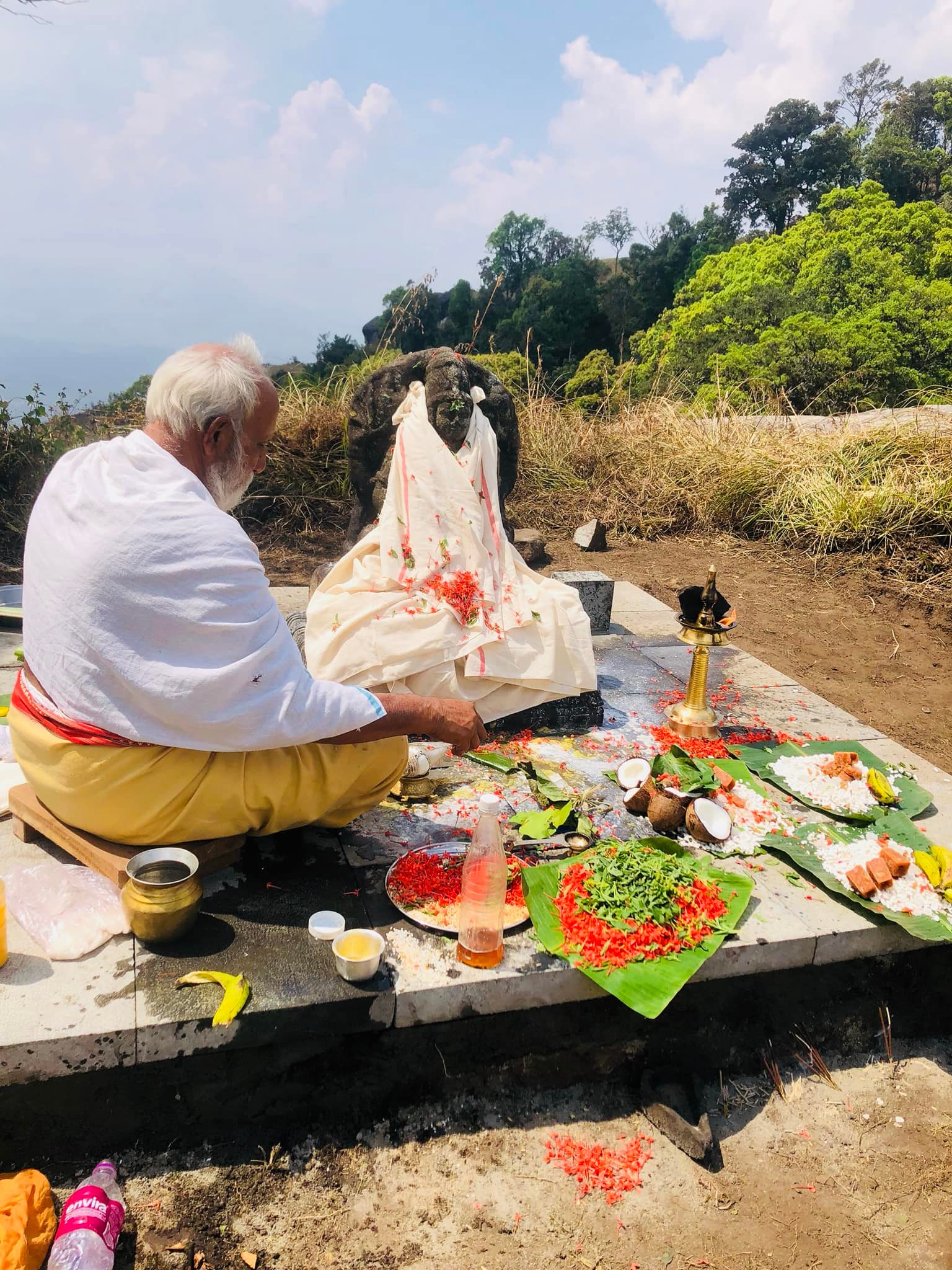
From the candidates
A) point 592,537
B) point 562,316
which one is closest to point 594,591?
point 592,537

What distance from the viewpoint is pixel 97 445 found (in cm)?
243

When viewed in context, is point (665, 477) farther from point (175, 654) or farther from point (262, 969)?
point (262, 969)

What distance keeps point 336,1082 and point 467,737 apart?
3.48 ft

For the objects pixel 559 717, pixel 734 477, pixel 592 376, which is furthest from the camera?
pixel 592 376

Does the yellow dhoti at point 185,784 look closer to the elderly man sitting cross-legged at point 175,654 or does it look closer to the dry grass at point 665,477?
the elderly man sitting cross-legged at point 175,654

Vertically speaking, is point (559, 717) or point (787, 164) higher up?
point (787, 164)

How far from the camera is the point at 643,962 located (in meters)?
2.38

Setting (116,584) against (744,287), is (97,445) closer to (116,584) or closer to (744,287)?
(116,584)

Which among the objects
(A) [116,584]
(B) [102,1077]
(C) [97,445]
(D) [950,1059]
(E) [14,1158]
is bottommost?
(D) [950,1059]

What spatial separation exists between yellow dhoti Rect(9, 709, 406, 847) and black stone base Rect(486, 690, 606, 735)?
1.41 metres

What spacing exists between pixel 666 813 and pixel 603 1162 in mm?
1243

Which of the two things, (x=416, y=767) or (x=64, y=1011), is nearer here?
(x=64, y=1011)

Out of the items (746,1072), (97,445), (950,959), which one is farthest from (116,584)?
(950,959)

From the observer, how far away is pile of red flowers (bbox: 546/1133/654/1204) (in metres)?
2.16
